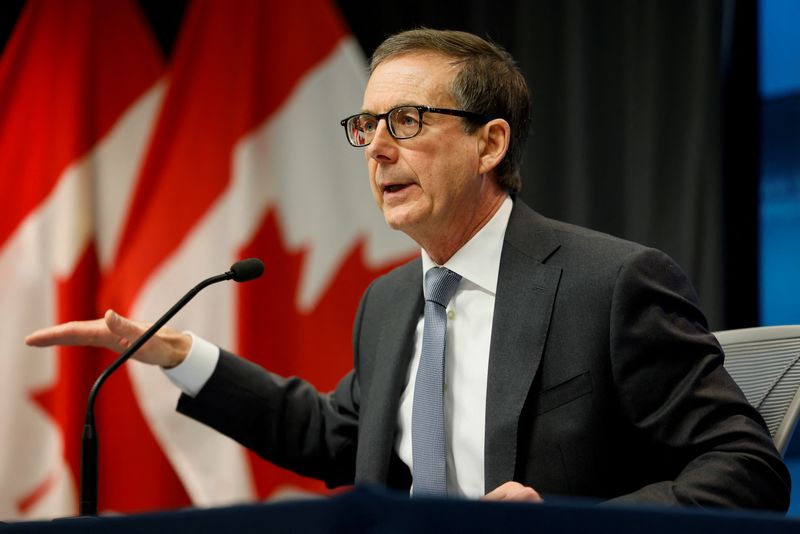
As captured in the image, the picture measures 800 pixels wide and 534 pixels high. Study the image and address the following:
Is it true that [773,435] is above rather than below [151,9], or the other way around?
below

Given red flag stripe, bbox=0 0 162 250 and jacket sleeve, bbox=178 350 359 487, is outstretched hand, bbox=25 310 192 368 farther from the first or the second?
red flag stripe, bbox=0 0 162 250

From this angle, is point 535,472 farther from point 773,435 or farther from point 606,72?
point 606,72

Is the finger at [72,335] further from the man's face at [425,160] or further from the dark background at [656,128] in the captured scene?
the dark background at [656,128]

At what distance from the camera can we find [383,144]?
181 centimetres

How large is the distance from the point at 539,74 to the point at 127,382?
1.75 meters

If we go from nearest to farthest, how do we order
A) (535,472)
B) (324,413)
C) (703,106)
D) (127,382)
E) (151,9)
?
(535,472) → (324,413) → (703,106) → (127,382) → (151,9)

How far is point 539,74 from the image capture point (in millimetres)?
3232

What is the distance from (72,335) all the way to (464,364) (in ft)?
2.45

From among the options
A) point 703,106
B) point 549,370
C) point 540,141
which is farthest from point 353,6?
point 549,370

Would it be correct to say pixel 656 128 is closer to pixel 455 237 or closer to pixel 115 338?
pixel 455 237

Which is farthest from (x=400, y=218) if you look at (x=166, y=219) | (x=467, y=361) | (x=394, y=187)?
(x=166, y=219)

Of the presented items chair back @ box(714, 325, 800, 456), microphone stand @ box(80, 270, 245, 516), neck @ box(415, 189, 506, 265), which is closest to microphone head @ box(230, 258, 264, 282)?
microphone stand @ box(80, 270, 245, 516)

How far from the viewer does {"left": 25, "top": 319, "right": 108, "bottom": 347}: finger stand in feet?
5.74

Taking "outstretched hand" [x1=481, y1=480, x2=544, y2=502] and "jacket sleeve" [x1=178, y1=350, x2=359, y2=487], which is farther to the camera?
"jacket sleeve" [x1=178, y1=350, x2=359, y2=487]
